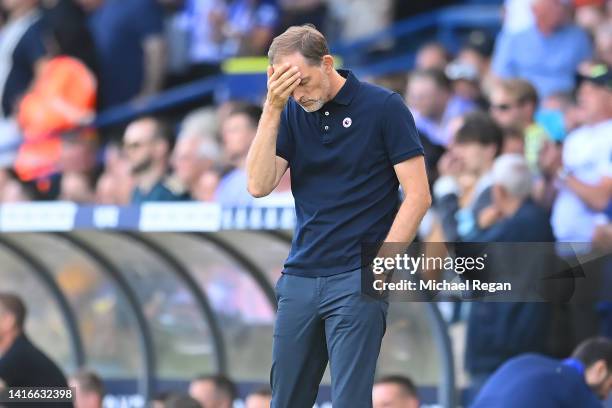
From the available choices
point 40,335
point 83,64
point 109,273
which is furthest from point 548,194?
point 83,64

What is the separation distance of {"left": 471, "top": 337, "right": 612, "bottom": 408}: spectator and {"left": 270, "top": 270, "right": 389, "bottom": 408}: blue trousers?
214 cm

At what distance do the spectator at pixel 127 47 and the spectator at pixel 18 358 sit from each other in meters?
5.34

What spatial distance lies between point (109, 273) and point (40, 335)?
83 centimetres

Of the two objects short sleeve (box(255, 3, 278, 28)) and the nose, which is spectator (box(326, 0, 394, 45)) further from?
the nose

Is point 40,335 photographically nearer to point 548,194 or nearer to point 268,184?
point 548,194

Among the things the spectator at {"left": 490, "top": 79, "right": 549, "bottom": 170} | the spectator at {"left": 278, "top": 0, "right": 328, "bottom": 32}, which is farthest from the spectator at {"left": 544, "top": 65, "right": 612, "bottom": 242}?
the spectator at {"left": 278, "top": 0, "right": 328, "bottom": 32}

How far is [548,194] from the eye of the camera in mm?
9328

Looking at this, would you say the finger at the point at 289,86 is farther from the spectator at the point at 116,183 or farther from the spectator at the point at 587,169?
the spectator at the point at 116,183

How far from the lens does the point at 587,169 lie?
29.6 feet

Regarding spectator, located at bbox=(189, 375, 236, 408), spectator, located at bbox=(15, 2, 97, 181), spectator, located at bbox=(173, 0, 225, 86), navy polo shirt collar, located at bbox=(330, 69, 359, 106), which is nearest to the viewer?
navy polo shirt collar, located at bbox=(330, 69, 359, 106)

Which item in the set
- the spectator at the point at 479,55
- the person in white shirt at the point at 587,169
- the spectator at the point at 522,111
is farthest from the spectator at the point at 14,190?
the person in white shirt at the point at 587,169

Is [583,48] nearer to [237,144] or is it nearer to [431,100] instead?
[431,100]

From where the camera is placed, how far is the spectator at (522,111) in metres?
9.68

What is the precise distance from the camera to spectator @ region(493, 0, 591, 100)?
36.2ft
